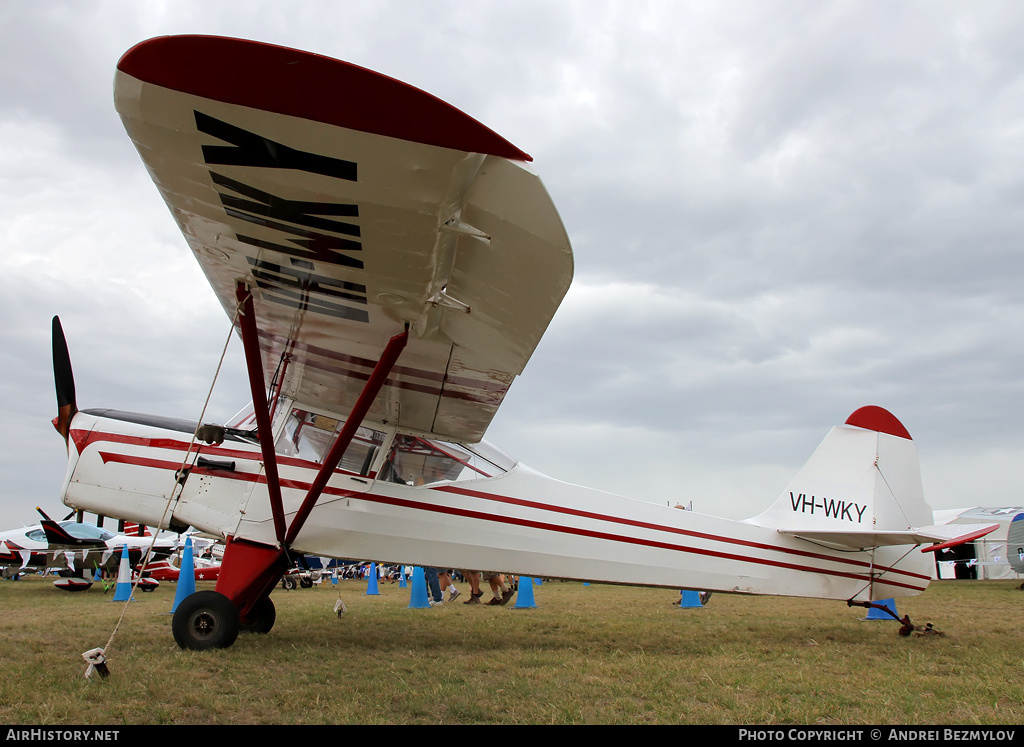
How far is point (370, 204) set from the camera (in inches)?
120

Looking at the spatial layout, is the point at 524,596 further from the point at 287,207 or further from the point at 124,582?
the point at 287,207

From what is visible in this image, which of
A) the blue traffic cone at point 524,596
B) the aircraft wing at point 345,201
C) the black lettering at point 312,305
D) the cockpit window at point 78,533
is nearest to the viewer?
the aircraft wing at point 345,201

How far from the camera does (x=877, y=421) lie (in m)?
7.22

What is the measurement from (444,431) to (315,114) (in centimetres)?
405

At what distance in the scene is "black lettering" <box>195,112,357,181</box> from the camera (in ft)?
8.63

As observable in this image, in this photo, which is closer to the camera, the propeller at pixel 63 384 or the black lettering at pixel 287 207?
the black lettering at pixel 287 207

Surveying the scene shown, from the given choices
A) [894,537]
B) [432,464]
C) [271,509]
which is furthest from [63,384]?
[894,537]

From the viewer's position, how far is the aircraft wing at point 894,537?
19.5 feet

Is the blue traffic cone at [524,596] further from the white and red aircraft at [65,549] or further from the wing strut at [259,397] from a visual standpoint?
the white and red aircraft at [65,549]

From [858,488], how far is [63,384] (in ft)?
26.7

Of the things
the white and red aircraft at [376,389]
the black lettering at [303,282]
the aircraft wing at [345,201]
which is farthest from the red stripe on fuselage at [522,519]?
the black lettering at [303,282]

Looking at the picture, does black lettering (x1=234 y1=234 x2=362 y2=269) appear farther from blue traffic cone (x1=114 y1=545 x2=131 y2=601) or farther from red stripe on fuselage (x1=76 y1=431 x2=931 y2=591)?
blue traffic cone (x1=114 y1=545 x2=131 y2=601)

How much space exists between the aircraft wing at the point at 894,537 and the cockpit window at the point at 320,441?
14.5 feet

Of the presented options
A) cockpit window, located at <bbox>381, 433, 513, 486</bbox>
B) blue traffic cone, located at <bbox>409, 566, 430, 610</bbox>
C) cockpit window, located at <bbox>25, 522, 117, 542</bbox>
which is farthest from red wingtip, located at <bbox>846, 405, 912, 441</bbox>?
cockpit window, located at <bbox>25, 522, 117, 542</bbox>
